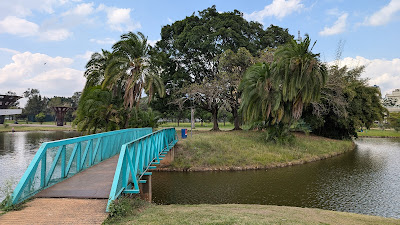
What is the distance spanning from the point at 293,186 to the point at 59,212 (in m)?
13.9

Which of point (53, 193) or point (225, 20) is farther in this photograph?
point (225, 20)

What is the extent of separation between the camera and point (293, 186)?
16.5 m

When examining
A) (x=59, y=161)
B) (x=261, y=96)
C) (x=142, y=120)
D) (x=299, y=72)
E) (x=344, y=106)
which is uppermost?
(x=299, y=72)

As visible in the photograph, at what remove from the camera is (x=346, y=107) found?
35.6 meters

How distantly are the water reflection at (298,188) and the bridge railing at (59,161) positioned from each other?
4630 mm

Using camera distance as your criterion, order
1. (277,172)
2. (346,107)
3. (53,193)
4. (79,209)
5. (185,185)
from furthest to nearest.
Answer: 1. (346,107)
2. (277,172)
3. (185,185)
4. (53,193)
5. (79,209)

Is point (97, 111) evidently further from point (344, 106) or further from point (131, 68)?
point (344, 106)

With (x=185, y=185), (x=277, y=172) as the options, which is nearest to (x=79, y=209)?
(x=185, y=185)

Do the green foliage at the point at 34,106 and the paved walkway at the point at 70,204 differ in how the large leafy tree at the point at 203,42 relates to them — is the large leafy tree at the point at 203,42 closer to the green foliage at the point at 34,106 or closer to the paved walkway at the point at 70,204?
the paved walkway at the point at 70,204

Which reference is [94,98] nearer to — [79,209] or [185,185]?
[185,185]

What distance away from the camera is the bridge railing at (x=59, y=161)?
21.2ft

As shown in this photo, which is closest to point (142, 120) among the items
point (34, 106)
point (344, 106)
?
point (344, 106)

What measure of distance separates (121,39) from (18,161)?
13.5 metres

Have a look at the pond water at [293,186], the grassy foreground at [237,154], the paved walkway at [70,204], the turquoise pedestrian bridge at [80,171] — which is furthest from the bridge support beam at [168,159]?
the paved walkway at [70,204]
